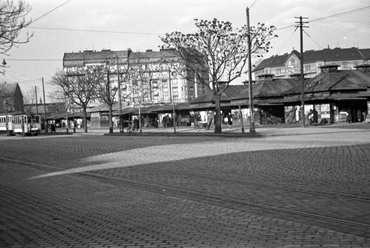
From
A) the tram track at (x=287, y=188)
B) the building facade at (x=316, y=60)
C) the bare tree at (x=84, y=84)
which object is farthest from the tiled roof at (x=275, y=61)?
the tram track at (x=287, y=188)

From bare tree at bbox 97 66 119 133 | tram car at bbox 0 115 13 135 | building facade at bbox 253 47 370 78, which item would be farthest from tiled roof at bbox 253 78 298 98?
building facade at bbox 253 47 370 78

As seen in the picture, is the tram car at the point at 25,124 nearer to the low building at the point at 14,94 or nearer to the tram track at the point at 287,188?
the tram track at the point at 287,188

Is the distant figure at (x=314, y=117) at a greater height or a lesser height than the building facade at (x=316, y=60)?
lesser

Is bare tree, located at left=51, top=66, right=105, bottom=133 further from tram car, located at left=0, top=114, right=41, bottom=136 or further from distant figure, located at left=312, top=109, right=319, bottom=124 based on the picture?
distant figure, located at left=312, top=109, right=319, bottom=124

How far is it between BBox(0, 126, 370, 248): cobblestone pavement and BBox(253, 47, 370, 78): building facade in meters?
119

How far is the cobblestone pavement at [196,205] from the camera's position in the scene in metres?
6.72

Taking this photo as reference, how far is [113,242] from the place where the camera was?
6.64 m

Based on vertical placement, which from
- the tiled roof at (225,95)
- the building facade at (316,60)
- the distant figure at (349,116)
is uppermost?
the building facade at (316,60)

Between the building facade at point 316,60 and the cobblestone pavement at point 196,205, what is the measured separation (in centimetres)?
Result: 11910

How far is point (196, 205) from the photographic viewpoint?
30.5ft

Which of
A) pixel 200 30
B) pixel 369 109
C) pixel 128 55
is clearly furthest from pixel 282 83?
pixel 128 55

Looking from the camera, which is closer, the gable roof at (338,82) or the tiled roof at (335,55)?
the gable roof at (338,82)

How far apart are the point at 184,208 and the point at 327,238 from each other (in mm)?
3254

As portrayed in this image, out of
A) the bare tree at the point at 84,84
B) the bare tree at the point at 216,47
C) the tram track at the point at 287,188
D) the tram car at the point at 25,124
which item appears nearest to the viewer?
the tram track at the point at 287,188
